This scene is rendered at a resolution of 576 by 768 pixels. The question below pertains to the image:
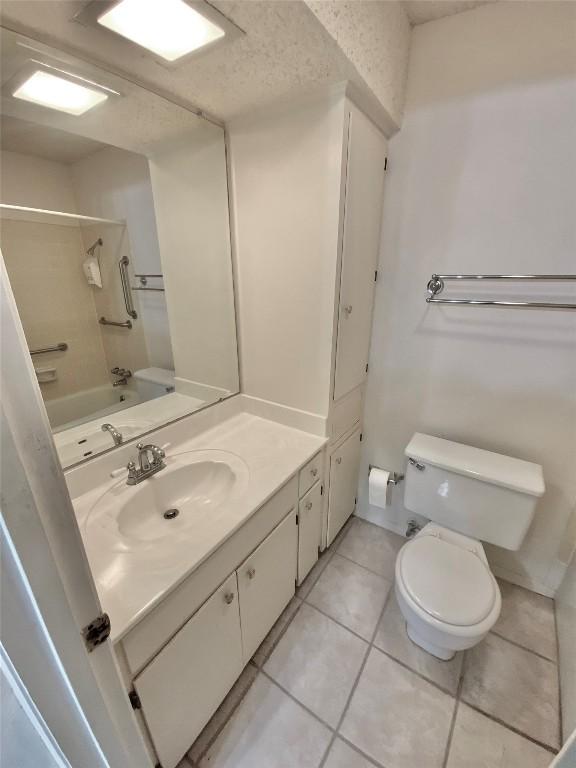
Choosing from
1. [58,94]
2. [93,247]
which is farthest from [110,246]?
[58,94]

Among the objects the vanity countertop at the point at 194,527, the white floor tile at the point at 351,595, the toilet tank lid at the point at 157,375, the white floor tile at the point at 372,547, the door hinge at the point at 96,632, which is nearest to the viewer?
the door hinge at the point at 96,632

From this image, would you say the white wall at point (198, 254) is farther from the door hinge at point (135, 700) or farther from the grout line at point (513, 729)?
the grout line at point (513, 729)

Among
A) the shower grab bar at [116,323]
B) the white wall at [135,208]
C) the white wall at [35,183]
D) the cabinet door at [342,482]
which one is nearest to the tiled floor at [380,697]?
the cabinet door at [342,482]

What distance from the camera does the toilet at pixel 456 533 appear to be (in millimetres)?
1135

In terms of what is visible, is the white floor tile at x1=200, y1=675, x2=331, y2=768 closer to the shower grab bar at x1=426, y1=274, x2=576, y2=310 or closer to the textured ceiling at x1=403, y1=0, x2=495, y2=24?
the shower grab bar at x1=426, y1=274, x2=576, y2=310

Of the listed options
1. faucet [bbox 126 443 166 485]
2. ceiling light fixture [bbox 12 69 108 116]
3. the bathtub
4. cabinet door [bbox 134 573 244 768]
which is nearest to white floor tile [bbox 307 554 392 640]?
cabinet door [bbox 134 573 244 768]

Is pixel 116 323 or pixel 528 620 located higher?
pixel 116 323

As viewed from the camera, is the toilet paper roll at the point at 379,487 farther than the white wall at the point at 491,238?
Yes

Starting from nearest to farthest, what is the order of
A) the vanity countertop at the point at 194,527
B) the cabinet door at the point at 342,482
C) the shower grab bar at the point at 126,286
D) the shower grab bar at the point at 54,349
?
1. the vanity countertop at the point at 194,527
2. the shower grab bar at the point at 54,349
3. the shower grab bar at the point at 126,286
4. the cabinet door at the point at 342,482

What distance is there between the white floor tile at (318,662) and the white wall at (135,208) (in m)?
1.34

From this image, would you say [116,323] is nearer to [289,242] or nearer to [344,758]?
[289,242]

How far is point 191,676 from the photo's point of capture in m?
0.92

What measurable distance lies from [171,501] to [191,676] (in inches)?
20.7

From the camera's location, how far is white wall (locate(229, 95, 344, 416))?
117 cm
